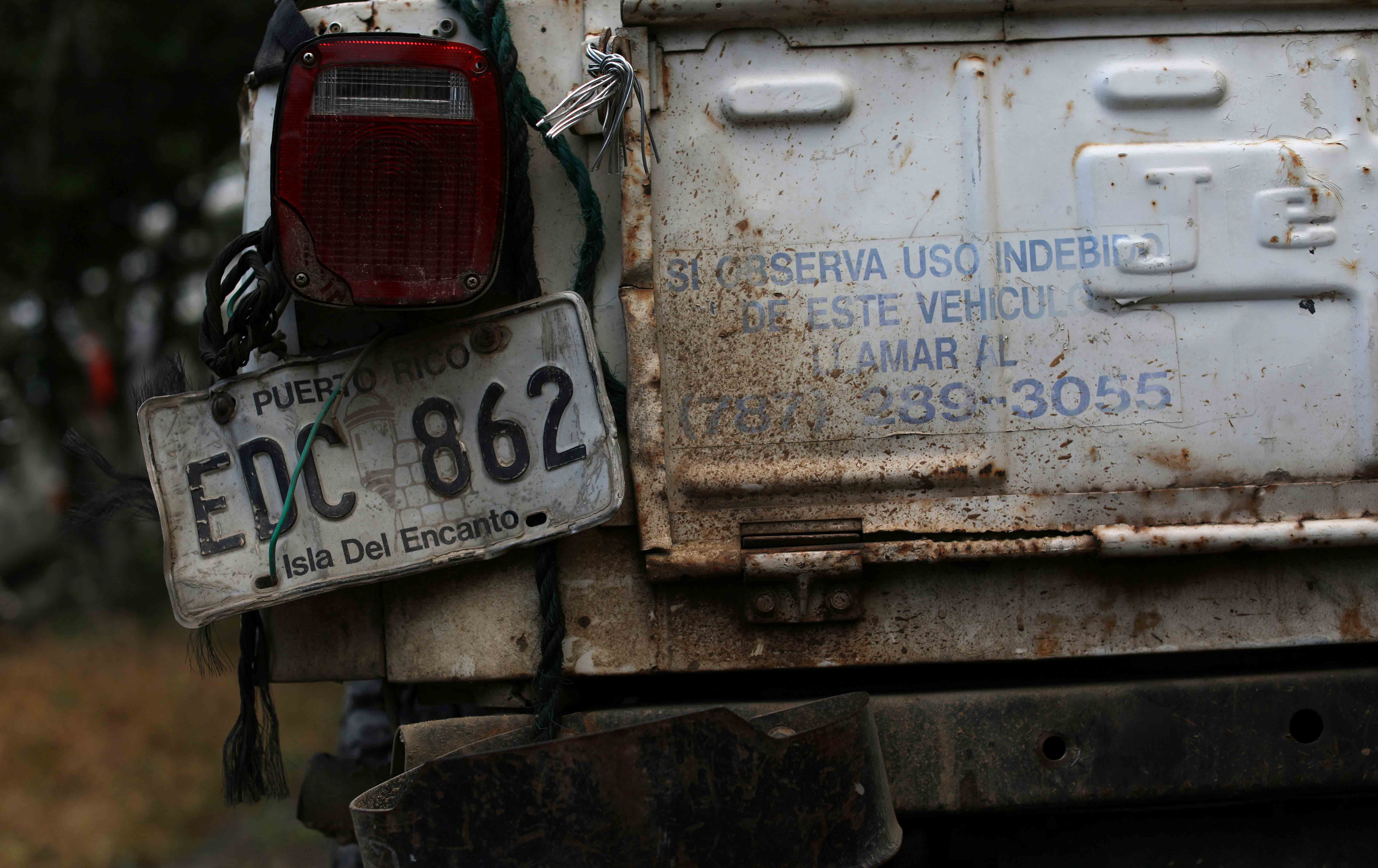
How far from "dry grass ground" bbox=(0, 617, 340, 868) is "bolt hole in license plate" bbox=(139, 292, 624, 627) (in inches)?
111

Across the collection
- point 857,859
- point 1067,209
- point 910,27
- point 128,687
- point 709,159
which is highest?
point 910,27

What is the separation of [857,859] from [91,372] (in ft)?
27.9

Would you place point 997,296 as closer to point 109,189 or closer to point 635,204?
point 635,204

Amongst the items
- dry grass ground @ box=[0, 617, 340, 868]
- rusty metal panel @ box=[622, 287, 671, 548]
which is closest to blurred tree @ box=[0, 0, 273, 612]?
dry grass ground @ box=[0, 617, 340, 868]

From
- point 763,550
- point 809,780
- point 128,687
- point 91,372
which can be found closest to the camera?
point 809,780

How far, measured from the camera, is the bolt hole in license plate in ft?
4.72

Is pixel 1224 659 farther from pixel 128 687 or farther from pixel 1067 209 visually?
pixel 128 687

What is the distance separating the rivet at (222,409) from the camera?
1455 mm

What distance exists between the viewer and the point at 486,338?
146 centimetres

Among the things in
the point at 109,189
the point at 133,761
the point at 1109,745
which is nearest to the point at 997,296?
the point at 1109,745

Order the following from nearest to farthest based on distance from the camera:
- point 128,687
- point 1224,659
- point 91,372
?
point 1224,659
point 128,687
point 91,372

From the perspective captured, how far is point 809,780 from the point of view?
1.22 meters

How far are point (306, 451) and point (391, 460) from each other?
0.12 m

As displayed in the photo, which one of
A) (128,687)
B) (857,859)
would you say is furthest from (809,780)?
(128,687)
